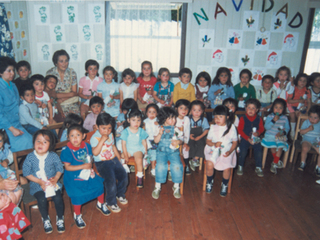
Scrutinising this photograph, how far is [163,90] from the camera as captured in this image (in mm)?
3992

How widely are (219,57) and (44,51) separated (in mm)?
3635

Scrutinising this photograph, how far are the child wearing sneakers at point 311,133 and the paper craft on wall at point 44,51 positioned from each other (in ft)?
15.9

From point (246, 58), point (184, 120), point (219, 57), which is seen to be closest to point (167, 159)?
point (184, 120)

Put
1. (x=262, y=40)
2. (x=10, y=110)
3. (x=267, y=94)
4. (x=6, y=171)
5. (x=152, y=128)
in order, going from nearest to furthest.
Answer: (x=6, y=171) < (x=10, y=110) < (x=152, y=128) < (x=267, y=94) < (x=262, y=40)

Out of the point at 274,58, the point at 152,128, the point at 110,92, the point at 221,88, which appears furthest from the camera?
the point at 274,58

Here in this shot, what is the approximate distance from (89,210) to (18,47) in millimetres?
3605

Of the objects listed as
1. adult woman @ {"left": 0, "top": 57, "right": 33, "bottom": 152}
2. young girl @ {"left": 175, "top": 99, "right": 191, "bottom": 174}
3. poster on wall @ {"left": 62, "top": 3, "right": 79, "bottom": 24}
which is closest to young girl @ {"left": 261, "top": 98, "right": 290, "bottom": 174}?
young girl @ {"left": 175, "top": 99, "right": 191, "bottom": 174}

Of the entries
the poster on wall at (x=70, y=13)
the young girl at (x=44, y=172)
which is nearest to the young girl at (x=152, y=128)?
the young girl at (x=44, y=172)

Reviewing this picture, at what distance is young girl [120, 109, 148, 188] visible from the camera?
2.88m

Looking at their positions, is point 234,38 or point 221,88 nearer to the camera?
point 221,88

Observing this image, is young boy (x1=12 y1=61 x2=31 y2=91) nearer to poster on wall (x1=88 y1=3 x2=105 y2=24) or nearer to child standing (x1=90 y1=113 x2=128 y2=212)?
child standing (x1=90 y1=113 x2=128 y2=212)

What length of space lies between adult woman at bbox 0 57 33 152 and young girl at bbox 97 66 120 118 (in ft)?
4.08

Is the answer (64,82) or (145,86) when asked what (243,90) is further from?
(64,82)

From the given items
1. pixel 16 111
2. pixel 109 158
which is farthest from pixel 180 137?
pixel 16 111
